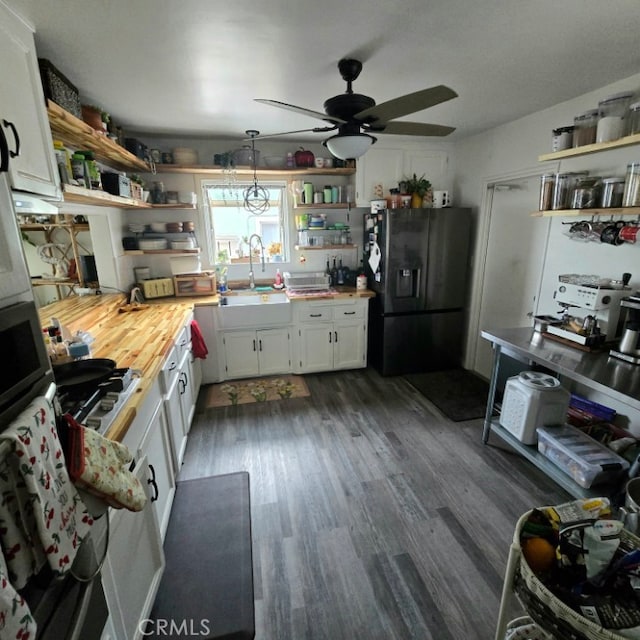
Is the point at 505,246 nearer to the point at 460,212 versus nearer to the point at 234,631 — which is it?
the point at 460,212

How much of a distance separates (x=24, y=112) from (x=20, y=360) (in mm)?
1166

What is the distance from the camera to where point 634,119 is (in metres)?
1.91

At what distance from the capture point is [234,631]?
55.3 inches

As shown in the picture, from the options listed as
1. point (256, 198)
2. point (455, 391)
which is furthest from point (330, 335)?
point (256, 198)

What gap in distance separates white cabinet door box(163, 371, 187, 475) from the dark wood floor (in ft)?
0.51

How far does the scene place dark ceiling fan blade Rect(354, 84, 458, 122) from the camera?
1.46 m

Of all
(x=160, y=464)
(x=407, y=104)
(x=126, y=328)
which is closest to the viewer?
(x=407, y=104)

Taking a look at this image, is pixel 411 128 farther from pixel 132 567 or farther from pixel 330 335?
pixel 132 567

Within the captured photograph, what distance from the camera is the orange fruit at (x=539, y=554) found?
1.00 meters

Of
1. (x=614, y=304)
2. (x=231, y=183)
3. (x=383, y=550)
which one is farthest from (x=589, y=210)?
(x=231, y=183)

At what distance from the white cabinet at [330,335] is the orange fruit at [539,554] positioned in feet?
8.71

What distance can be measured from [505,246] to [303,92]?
7.30 feet

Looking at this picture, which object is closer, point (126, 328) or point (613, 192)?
point (613, 192)

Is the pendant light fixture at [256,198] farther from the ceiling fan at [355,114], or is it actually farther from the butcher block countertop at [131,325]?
the ceiling fan at [355,114]
